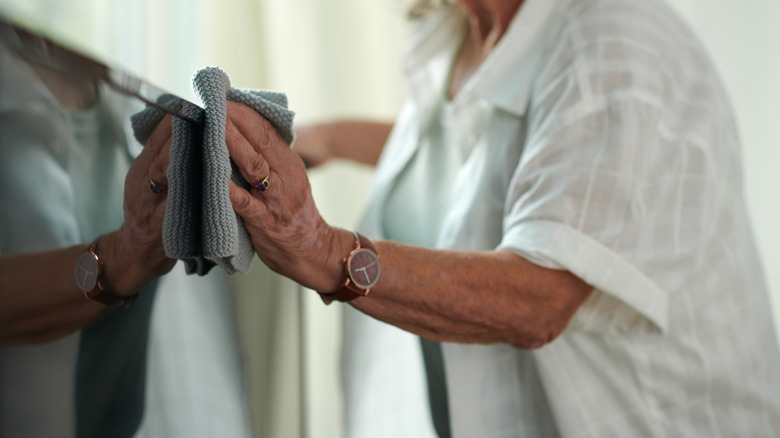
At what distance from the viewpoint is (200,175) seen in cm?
39

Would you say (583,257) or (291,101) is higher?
(583,257)

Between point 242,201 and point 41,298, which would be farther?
point 242,201

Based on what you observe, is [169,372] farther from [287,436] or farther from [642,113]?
[642,113]

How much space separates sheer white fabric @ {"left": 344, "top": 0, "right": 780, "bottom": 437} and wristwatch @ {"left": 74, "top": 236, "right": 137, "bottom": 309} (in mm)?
354

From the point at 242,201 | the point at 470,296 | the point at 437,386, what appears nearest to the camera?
the point at 242,201

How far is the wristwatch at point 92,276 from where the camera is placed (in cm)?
34

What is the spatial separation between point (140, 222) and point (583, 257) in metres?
0.38

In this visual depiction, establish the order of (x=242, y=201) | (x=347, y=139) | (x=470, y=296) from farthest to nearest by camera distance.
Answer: (x=347, y=139), (x=470, y=296), (x=242, y=201)

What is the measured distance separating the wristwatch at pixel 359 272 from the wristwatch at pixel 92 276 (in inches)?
7.5

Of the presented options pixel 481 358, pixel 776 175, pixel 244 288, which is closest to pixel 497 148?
pixel 481 358

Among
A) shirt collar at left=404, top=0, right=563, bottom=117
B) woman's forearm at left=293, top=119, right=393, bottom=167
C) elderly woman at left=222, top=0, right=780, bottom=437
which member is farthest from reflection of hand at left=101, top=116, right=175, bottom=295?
woman's forearm at left=293, top=119, right=393, bottom=167

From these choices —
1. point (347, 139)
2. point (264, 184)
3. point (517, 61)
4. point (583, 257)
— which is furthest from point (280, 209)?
point (347, 139)

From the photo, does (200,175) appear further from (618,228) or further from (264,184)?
(618,228)

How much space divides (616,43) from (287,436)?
0.48 meters
